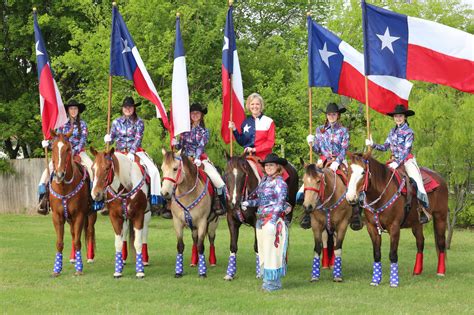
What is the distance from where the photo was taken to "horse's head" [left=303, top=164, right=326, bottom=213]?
1131cm

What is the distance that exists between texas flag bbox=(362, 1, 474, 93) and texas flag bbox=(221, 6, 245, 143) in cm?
277

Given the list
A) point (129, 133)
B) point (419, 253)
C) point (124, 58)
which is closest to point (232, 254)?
point (129, 133)

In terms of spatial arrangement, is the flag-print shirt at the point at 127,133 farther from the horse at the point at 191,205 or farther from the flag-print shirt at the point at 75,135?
the horse at the point at 191,205

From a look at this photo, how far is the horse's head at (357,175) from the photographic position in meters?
11.1

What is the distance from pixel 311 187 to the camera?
446 inches

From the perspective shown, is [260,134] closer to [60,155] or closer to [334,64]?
[334,64]

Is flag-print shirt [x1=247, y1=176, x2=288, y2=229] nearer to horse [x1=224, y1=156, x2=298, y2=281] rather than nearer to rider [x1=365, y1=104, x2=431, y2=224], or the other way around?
horse [x1=224, y1=156, x2=298, y2=281]

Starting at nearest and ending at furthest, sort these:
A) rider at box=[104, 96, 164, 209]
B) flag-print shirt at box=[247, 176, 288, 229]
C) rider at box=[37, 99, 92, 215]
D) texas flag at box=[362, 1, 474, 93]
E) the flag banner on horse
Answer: flag-print shirt at box=[247, 176, 288, 229] → texas flag at box=[362, 1, 474, 93] → the flag banner on horse → rider at box=[104, 96, 164, 209] → rider at box=[37, 99, 92, 215]

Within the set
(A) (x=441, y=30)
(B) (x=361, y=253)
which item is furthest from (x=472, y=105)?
(A) (x=441, y=30)

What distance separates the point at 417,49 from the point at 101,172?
231 inches

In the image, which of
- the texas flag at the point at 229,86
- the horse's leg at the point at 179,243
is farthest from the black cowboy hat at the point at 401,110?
the horse's leg at the point at 179,243

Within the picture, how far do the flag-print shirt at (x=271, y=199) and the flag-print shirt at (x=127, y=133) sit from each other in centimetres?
308

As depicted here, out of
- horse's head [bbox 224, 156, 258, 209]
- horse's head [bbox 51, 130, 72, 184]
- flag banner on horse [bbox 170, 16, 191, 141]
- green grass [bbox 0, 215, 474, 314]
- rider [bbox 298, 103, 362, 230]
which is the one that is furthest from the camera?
rider [bbox 298, 103, 362, 230]

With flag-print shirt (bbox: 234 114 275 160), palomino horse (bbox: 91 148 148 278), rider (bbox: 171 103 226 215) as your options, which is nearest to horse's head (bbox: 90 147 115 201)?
palomino horse (bbox: 91 148 148 278)
